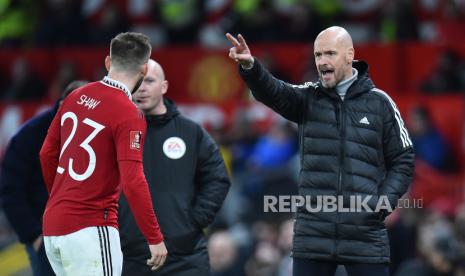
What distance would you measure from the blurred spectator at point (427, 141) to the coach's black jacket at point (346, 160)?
558cm

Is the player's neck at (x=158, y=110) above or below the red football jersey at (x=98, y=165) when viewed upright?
above

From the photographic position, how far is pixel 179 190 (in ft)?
27.3

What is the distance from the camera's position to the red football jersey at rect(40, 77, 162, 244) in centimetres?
682

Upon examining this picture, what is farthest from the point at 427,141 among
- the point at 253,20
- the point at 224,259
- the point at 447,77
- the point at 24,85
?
the point at 24,85

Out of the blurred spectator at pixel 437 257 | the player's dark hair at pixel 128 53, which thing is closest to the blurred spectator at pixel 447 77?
the blurred spectator at pixel 437 257

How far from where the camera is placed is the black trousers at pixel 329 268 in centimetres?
727

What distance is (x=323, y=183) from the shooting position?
24.0 feet

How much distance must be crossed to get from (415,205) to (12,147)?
4.90m

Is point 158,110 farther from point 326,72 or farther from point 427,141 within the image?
point 427,141

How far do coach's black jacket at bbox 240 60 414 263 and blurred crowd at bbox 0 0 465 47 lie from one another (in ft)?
23.5

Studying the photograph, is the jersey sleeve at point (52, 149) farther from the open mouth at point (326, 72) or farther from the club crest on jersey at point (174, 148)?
the open mouth at point (326, 72)

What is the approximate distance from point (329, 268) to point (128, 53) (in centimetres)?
179

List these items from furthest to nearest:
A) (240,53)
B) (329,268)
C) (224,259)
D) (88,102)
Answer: (224,259)
(329,268)
(240,53)
(88,102)

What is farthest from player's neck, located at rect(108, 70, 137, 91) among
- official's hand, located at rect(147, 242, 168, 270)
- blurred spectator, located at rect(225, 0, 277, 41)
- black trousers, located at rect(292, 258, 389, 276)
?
blurred spectator, located at rect(225, 0, 277, 41)
